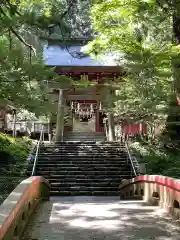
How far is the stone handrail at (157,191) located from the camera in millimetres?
5946

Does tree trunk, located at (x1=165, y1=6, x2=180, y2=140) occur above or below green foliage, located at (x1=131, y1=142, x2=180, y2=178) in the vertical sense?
above

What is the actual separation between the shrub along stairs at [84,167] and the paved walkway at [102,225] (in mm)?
6239

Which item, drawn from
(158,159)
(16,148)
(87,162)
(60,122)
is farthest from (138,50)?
(60,122)

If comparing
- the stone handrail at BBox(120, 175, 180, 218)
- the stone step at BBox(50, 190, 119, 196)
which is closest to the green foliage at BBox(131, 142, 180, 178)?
the stone step at BBox(50, 190, 119, 196)

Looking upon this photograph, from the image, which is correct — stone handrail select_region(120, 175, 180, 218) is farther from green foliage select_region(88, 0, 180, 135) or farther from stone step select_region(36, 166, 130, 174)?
green foliage select_region(88, 0, 180, 135)

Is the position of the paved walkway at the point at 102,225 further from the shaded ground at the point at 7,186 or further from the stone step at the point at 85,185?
the stone step at the point at 85,185

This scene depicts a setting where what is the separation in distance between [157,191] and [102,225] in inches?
100

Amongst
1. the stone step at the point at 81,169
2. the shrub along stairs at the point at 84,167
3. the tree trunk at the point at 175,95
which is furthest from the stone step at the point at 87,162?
the tree trunk at the point at 175,95

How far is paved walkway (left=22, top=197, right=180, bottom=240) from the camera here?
4.63m

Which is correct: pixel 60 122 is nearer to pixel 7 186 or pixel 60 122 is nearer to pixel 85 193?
pixel 85 193

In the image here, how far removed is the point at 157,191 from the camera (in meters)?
7.50

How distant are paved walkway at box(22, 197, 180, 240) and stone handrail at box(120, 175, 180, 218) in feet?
0.71

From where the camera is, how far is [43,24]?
5047 mm

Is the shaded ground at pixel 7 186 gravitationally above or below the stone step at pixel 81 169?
below
